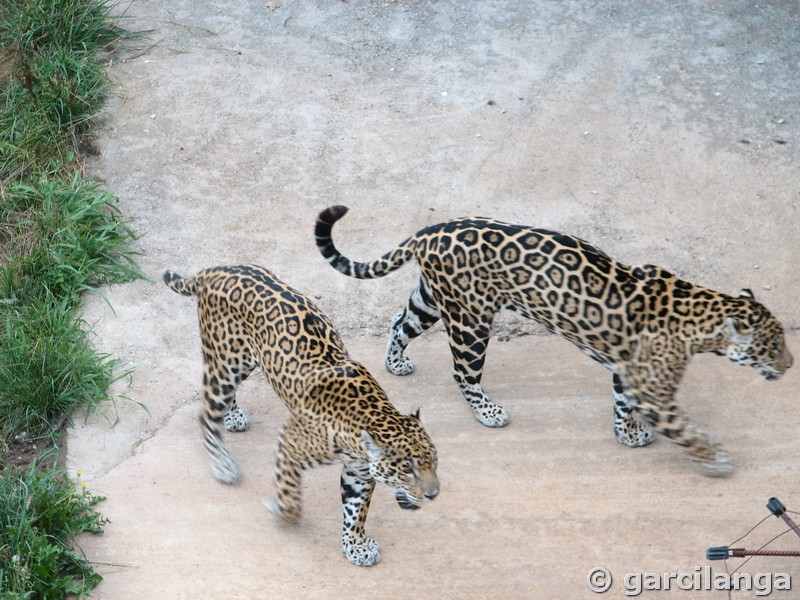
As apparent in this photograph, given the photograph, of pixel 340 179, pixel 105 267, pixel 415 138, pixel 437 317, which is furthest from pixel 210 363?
pixel 415 138

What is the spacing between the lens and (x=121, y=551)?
6449 millimetres

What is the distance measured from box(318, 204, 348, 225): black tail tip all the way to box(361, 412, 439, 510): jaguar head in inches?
63.1

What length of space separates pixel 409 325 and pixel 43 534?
287cm

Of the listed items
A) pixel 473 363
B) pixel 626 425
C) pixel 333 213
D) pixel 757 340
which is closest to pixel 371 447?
pixel 473 363

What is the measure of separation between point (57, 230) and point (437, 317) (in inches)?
134

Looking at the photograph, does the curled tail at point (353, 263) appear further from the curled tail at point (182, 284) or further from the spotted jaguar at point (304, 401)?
the curled tail at point (182, 284)

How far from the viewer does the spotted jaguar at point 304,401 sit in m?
5.96

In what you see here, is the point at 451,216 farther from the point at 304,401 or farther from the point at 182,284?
the point at 304,401

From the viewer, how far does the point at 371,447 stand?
19.4 feet

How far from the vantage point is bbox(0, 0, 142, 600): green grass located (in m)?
6.30

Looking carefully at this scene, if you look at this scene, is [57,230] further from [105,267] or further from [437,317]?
[437,317]

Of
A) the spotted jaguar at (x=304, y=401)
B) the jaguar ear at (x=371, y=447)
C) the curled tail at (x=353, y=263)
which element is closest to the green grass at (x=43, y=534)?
the spotted jaguar at (x=304, y=401)

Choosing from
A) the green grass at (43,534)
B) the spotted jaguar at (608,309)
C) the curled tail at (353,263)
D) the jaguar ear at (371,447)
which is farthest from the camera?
the curled tail at (353,263)

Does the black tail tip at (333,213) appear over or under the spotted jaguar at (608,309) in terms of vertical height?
over
